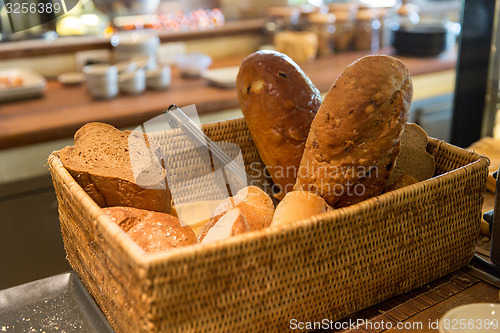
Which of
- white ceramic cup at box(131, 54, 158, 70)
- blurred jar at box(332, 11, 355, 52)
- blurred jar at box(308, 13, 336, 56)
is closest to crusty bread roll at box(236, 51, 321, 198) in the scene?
white ceramic cup at box(131, 54, 158, 70)

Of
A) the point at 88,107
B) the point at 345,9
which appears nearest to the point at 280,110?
the point at 88,107

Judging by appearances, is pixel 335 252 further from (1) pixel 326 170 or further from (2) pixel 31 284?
(2) pixel 31 284

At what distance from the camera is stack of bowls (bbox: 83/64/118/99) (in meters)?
2.00

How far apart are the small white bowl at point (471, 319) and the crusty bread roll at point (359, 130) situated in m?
0.24

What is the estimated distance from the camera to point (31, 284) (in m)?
0.78

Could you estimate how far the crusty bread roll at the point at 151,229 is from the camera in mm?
708

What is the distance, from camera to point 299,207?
2.34ft

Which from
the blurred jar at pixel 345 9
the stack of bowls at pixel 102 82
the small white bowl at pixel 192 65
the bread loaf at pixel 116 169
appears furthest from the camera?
the blurred jar at pixel 345 9

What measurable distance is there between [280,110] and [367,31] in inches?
83.7

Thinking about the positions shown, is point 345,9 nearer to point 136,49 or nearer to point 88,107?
point 136,49

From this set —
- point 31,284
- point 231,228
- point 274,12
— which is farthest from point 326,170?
point 274,12

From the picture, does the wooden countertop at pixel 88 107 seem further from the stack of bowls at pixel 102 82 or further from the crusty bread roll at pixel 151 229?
the crusty bread roll at pixel 151 229

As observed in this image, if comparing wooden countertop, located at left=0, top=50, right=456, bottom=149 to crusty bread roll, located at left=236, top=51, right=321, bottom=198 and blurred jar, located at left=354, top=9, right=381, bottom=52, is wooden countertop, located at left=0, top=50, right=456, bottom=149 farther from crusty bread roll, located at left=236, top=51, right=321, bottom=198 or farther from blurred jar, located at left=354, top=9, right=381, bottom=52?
crusty bread roll, located at left=236, top=51, right=321, bottom=198

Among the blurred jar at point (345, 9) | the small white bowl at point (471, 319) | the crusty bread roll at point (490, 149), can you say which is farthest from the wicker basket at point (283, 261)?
the blurred jar at point (345, 9)
